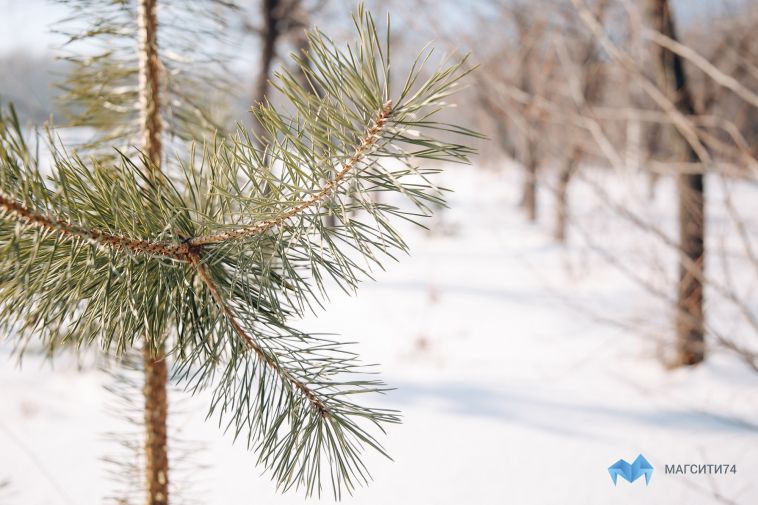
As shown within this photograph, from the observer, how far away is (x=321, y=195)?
476mm

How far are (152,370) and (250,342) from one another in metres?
0.25

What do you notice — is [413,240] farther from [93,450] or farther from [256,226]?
[256,226]

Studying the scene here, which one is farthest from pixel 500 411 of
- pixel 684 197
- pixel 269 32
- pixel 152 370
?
pixel 269 32

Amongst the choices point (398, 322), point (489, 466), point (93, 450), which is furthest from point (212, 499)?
point (398, 322)

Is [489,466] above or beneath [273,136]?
beneath

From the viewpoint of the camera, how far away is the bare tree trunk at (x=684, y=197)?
2.18 m

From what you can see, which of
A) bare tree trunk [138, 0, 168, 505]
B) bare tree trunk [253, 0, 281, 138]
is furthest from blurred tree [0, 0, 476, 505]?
bare tree trunk [253, 0, 281, 138]

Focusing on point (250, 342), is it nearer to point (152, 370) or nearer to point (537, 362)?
point (152, 370)

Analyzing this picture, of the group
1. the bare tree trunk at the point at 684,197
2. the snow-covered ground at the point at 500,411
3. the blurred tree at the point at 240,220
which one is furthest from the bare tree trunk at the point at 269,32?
the blurred tree at the point at 240,220

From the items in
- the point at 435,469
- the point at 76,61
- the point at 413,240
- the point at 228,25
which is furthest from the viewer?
the point at 413,240

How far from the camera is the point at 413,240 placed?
6.48 metres

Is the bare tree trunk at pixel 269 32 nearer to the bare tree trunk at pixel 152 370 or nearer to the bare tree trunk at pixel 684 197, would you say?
the bare tree trunk at pixel 684 197

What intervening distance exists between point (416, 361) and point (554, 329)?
930 millimetres

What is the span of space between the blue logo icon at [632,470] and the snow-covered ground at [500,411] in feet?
0.07
